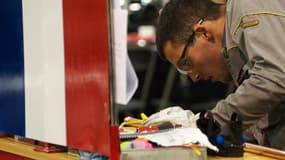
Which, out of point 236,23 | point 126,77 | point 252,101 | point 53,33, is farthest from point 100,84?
point 236,23

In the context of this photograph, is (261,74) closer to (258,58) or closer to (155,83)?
(258,58)

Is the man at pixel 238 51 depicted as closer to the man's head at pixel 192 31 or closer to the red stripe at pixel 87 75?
the man's head at pixel 192 31

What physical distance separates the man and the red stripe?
472mm

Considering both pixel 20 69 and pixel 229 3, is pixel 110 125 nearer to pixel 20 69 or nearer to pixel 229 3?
pixel 20 69

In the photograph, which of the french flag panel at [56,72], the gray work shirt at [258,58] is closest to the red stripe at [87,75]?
the french flag panel at [56,72]

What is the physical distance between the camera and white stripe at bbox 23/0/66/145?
4.92 ft

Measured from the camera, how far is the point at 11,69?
5.89 feet

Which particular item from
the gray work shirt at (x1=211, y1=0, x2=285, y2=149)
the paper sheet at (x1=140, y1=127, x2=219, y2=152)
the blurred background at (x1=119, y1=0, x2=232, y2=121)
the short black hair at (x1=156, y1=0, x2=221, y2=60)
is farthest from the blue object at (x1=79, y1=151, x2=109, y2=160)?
the blurred background at (x1=119, y1=0, x2=232, y2=121)

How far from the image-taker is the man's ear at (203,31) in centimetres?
202

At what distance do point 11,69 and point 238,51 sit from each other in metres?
0.84

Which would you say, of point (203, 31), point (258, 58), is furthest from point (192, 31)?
point (258, 58)

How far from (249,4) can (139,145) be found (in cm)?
79

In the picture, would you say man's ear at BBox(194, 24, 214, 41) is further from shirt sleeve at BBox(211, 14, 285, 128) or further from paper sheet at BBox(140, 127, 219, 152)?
paper sheet at BBox(140, 127, 219, 152)

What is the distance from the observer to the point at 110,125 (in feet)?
4.26
